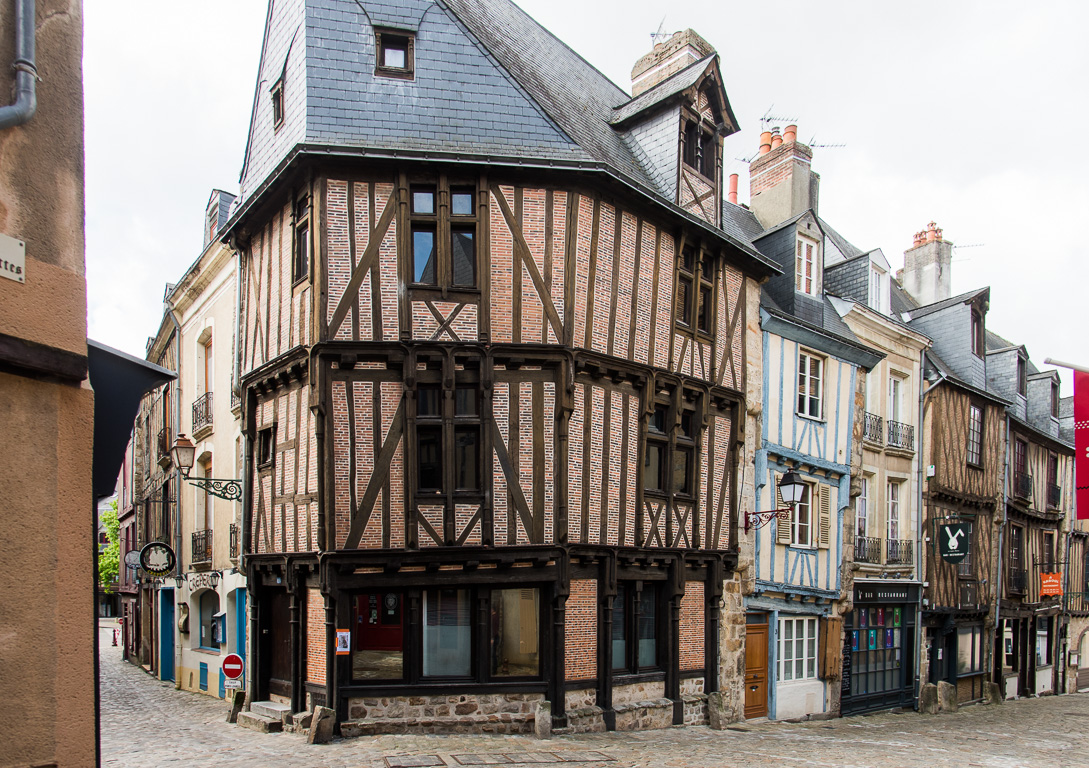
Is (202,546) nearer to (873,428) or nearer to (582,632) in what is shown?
(582,632)

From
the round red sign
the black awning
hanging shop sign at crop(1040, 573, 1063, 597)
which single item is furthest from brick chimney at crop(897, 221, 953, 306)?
the black awning

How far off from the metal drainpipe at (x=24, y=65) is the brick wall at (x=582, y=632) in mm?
8346

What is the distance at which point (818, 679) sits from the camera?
615 inches

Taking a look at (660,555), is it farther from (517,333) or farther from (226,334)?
(226,334)

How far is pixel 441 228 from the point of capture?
426 inches

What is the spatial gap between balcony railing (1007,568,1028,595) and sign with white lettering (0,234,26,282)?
23.7m

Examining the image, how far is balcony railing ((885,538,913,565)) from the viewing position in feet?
59.6

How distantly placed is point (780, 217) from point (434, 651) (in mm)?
12562

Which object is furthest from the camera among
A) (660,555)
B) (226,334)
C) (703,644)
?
(226,334)

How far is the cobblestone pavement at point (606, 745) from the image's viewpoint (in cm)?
926

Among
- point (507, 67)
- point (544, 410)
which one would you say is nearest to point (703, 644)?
point (544, 410)

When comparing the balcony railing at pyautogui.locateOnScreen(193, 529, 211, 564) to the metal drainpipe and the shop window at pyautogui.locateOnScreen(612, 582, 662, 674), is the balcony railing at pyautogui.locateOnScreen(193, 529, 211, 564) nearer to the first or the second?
the shop window at pyautogui.locateOnScreen(612, 582, 662, 674)

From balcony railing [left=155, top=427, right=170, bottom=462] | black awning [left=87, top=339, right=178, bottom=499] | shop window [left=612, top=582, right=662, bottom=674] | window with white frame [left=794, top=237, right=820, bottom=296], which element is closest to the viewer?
black awning [left=87, top=339, right=178, bottom=499]

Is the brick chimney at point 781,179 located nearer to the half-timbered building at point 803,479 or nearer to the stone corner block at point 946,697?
the half-timbered building at point 803,479
